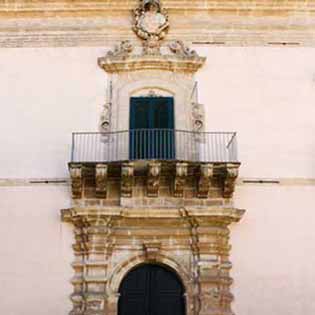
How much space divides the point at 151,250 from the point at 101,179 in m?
1.53

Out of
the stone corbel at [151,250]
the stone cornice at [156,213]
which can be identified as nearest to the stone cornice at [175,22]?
the stone cornice at [156,213]

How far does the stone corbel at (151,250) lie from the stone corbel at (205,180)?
1203 millimetres

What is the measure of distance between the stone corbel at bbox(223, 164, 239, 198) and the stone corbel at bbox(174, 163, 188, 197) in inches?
29.2

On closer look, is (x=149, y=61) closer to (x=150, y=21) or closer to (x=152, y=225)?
(x=150, y=21)

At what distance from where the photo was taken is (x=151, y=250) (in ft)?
34.9

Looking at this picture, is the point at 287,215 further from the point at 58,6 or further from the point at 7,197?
the point at 58,6

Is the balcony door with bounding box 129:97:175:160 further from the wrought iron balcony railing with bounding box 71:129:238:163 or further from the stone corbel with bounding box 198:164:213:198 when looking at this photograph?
the stone corbel with bounding box 198:164:213:198

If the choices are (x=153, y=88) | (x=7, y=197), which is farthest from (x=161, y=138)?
(x=7, y=197)

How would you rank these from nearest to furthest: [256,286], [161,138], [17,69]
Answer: [256,286], [161,138], [17,69]

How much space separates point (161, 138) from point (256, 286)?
324cm

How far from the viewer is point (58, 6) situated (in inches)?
500

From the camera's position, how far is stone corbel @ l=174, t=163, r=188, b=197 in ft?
35.0

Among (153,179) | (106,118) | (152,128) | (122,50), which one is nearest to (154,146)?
(152,128)

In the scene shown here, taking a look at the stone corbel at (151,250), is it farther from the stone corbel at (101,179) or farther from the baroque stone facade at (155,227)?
the stone corbel at (101,179)
